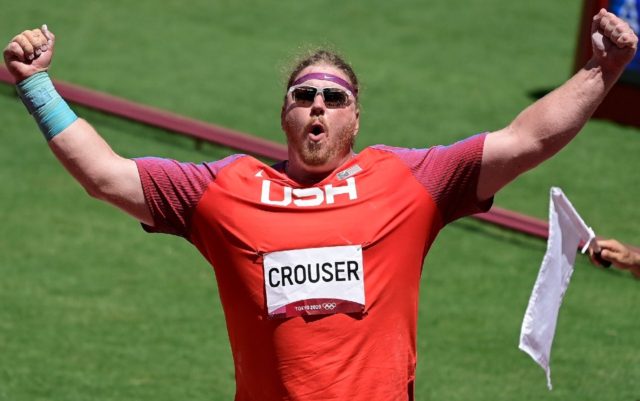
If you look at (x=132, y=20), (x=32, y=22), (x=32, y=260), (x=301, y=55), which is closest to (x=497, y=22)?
(x=132, y=20)

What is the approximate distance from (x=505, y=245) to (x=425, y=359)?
2281 mm

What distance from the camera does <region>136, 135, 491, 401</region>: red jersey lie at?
15.4 feet

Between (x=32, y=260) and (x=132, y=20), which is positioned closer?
(x=32, y=260)

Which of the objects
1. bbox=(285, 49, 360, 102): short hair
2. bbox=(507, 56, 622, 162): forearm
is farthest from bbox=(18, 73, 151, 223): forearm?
bbox=(507, 56, 622, 162): forearm

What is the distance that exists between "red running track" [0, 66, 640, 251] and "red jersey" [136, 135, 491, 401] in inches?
226

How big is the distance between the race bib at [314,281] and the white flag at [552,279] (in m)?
1.12

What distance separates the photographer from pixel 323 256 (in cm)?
474

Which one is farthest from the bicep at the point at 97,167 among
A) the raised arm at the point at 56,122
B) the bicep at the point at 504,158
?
the bicep at the point at 504,158

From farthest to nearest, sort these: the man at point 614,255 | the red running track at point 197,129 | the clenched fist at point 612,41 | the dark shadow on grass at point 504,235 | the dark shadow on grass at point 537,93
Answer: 1. the dark shadow on grass at point 537,93
2. the red running track at point 197,129
3. the dark shadow on grass at point 504,235
4. the man at point 614,255
5. the clenched fist at point 612,41

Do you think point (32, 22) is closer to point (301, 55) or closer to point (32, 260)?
point (32, 260)

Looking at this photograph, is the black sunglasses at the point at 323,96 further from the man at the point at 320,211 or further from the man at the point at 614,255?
the man at the point at 614,255

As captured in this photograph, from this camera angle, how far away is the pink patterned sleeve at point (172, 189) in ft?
15.9

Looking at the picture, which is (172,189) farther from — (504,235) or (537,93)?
(537,93)

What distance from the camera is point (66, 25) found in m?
15.2
